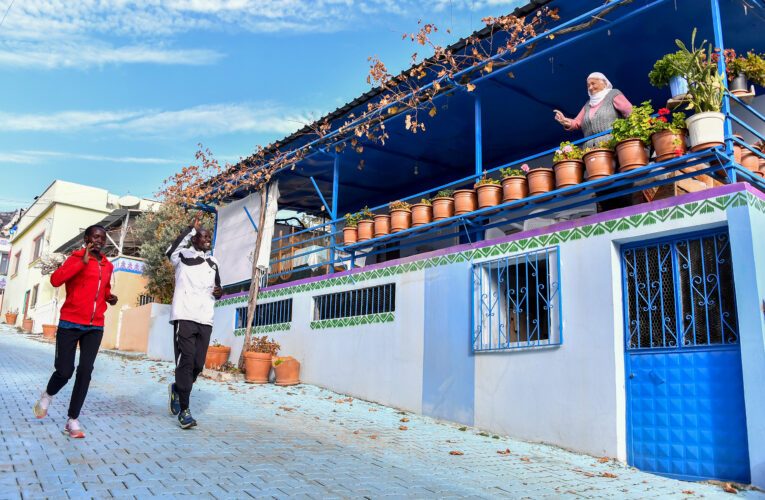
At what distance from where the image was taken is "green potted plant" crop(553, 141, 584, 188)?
6832mm

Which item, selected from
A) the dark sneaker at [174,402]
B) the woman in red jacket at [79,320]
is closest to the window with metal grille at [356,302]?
the dark sneaker at [174,402]

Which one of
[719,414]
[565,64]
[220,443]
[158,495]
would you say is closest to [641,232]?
[719,414]

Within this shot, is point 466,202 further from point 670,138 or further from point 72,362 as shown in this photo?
point 72,362

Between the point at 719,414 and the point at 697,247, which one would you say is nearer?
the point at 719,414

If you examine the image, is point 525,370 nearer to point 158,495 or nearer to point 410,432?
point 410,432

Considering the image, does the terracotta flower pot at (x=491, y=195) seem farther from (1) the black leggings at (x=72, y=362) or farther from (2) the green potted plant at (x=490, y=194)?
(1) the black leggings at (x=72, y=362)

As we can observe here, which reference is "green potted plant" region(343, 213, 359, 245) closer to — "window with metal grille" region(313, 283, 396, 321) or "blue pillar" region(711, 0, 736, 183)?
"window with metal grille" region(313, 283, 396, 321)

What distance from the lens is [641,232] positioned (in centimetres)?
587

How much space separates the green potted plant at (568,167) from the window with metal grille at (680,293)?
3.63 feet

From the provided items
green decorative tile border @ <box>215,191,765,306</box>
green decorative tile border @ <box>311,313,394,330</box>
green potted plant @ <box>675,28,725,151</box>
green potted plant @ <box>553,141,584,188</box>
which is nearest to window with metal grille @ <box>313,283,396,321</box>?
green decorative tile border @ <box>311,313,394,330</box>

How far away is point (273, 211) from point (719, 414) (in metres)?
9.53

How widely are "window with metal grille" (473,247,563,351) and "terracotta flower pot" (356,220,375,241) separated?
253 centimetres

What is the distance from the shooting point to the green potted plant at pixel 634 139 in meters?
6.24

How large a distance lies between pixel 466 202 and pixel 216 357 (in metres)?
6.30
